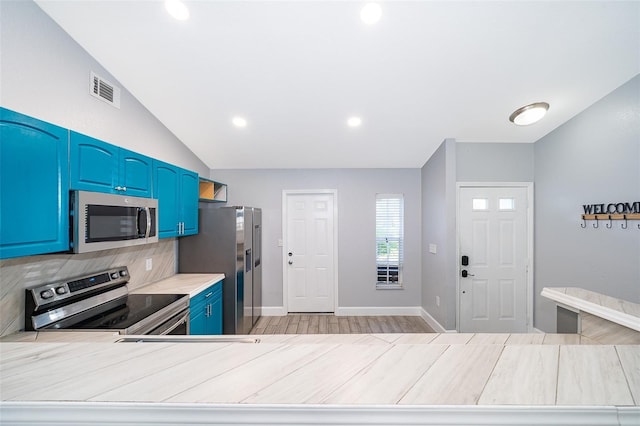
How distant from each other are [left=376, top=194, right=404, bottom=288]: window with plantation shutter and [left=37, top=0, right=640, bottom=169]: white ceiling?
1.27m

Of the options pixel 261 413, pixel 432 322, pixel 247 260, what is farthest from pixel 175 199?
pixel 432 322

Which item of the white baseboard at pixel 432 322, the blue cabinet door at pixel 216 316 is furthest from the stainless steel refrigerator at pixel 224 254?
the white baseboard at pixel 432 322

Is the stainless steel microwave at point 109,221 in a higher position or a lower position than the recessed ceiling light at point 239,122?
lower

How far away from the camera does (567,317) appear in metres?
1.29

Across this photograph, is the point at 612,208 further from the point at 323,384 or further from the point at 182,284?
the point at 182,284

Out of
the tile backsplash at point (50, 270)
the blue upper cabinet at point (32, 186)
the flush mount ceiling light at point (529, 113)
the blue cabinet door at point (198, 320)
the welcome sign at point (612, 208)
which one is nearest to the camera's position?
the blue upper cabinet at point (32, 186)

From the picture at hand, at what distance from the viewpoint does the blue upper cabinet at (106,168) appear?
1582 mm

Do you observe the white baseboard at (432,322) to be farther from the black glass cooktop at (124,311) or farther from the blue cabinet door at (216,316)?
the black glass cooktop at (124,311)

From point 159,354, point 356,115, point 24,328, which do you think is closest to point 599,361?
point 159,354

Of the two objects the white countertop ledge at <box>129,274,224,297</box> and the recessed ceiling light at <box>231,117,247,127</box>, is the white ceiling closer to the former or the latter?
the recessed ceiling light at <box>231,117,247,127</box>

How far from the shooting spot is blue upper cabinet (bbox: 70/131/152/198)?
158 cm

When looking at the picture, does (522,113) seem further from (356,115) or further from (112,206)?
(112,206)

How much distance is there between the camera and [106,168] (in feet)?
5.86

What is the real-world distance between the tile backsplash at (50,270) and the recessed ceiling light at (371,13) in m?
2.76
